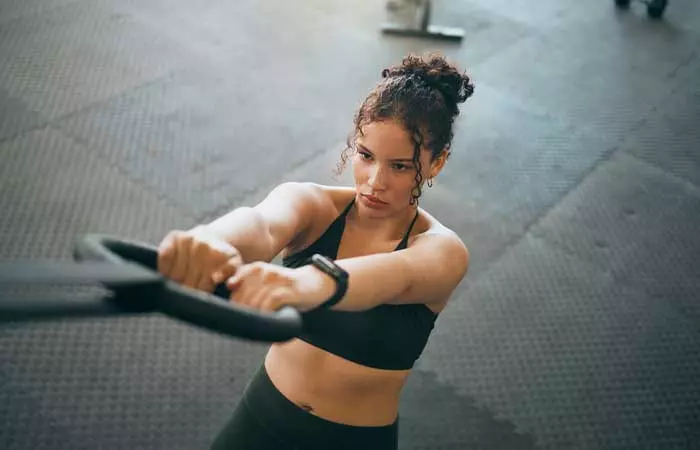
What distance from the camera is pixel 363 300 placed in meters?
0.96

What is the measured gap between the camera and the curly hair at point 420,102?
43.3 inches

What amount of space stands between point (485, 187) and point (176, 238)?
1.89 m

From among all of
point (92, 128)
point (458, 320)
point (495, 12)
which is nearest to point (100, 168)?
point (92, 128)

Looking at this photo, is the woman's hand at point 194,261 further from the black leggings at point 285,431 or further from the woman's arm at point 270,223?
the black leggings at point 285,431

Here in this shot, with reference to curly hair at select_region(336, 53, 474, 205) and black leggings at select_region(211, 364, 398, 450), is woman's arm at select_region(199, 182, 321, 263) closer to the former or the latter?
curly hair at select_region(336, 53, 474, 205)

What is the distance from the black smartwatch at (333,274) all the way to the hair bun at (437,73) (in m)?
0.42

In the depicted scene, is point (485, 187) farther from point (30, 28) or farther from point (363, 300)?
point (30, 28)

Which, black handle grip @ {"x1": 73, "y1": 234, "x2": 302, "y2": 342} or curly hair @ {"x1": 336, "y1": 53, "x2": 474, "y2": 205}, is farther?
curly hair @ {"x1": 336, "y1": 53, "x2": 474, "y2": 205}

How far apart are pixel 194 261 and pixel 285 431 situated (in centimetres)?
52

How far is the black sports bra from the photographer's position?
109 centimetres

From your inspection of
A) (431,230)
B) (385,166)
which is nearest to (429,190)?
(431,230)

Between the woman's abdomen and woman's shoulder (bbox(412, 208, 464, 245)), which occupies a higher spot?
woman's shoulder (bbox(412, 208, 464, 245))

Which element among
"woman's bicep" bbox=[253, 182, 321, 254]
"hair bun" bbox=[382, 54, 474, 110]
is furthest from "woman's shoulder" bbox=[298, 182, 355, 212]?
"hair bun" bbox=[382, 54, 474, 110]

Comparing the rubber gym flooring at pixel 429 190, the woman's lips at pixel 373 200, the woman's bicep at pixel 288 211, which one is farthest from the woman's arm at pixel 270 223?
the rubber gym flooring at pixel 429 190
